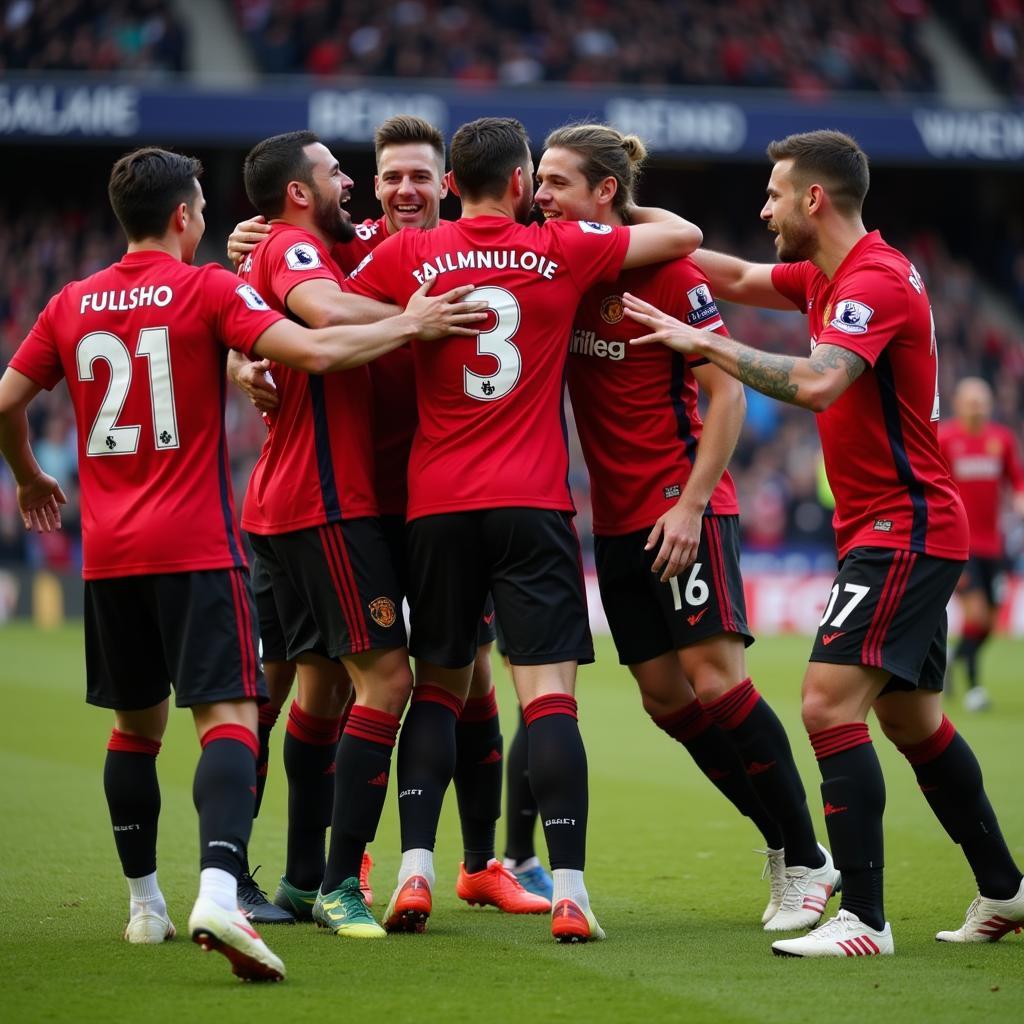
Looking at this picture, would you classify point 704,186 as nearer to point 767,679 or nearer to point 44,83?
point 44,83

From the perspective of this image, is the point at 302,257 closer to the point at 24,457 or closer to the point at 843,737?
the point at 24,457

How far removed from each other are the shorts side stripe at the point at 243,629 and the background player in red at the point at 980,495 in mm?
9183

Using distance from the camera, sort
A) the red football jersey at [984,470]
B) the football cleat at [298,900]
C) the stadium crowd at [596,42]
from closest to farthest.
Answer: the football cleat at [298,900], the red football jersey at [984,470], the stadium crowd at [596,42]

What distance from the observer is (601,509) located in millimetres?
5492

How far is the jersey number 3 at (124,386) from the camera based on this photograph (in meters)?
4.76

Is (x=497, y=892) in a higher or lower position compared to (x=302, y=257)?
lower

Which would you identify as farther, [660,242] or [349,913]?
[660,242]

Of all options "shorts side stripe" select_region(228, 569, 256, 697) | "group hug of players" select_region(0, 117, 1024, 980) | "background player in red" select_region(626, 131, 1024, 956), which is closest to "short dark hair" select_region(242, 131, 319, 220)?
"group hug of players" select_region(0, 117, 1024, 980)

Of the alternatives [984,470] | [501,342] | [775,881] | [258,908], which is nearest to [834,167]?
[501,342]

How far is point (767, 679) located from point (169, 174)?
10395 mm

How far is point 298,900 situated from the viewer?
5527 mm

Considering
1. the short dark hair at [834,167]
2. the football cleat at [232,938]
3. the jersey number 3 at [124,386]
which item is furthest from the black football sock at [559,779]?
the short dark hair at [834,167]

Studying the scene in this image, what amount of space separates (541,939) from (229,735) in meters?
1.21

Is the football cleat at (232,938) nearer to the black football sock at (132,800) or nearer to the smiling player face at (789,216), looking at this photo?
the black football sock at (132,800)
